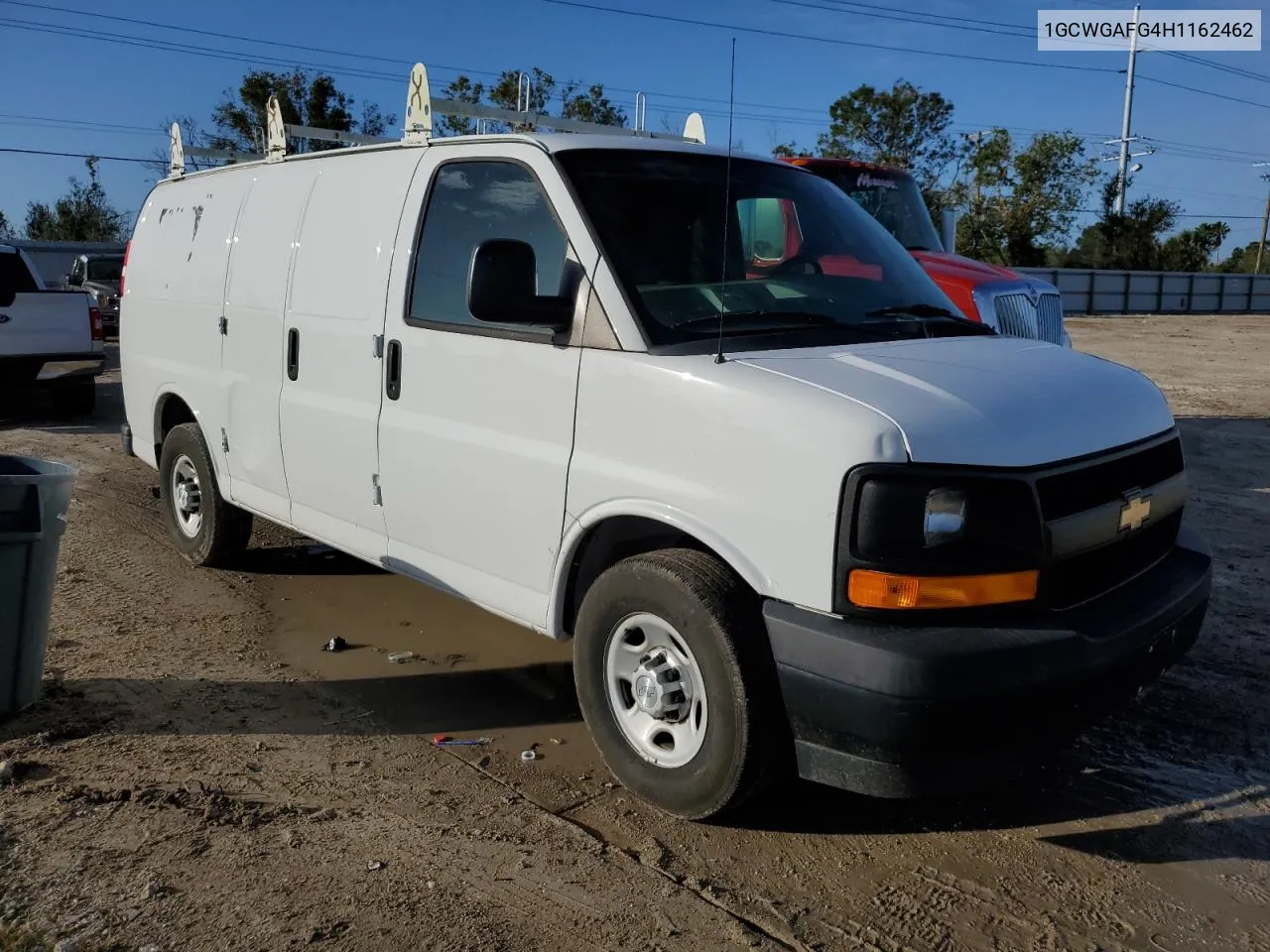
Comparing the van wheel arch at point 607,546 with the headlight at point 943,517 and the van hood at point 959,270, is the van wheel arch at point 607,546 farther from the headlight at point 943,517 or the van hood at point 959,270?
the van hood at point 959,270

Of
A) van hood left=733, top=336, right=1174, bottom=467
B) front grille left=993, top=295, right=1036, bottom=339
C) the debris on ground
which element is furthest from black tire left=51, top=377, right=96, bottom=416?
van hood left=733, top=336, right=1174, bottom=467

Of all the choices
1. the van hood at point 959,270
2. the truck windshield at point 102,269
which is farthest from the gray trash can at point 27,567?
the truck windshield at point 102,269

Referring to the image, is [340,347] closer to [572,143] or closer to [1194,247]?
[572,143]

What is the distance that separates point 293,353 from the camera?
16.6 ft

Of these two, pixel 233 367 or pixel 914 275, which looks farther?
pixel 233 367

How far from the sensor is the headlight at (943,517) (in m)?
2.93

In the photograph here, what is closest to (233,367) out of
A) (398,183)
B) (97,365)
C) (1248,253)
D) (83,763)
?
(398,183)

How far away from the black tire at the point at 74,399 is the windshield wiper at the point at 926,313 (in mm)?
10544

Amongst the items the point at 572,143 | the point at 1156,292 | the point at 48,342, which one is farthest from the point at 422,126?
the point at 1156,292

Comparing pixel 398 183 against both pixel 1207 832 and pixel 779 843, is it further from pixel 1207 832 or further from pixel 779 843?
pixel 1207 832

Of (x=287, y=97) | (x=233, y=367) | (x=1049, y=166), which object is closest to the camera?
(x=233, y=367)

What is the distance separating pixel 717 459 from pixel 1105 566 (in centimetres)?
125

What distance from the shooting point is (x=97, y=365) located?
12023mm

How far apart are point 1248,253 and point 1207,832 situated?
8275 centimetres
